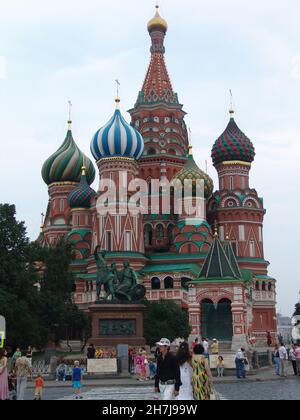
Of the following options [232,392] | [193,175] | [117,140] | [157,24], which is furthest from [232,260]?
[157,24]

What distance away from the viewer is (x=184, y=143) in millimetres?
63594

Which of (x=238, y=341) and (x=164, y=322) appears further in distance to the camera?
(x=164, y=322)

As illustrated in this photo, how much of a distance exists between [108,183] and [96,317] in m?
25.2

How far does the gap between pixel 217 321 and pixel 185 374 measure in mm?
33469

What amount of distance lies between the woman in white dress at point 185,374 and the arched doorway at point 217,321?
32115mm

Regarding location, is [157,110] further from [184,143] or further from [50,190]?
[50,190]

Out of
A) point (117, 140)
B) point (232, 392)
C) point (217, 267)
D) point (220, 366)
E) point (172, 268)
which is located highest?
point (117, 140)

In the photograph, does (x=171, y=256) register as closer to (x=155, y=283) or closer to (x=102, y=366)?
(x=155, y=283)

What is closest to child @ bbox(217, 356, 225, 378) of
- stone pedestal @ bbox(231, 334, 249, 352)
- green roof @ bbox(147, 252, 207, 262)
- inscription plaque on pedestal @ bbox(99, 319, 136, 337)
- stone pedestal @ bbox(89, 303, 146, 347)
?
stone pedestal @ bbox(89, 303, 146, 347)

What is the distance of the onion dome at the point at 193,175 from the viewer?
55219 millimetres

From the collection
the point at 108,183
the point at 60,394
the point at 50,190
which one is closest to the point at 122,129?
the point at 108,183

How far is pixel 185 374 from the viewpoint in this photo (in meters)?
9.71

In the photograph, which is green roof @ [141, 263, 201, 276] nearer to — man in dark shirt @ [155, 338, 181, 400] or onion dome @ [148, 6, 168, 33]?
onion dome @ [148, 6, 168, 33]

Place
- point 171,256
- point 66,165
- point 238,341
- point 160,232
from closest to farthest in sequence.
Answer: point 238,341 < point 171,256 < point 160,232 < point 66,165
